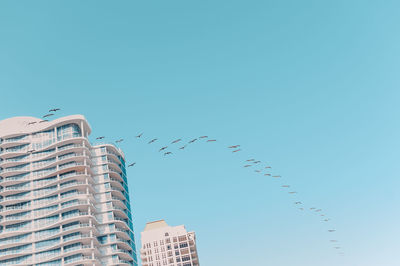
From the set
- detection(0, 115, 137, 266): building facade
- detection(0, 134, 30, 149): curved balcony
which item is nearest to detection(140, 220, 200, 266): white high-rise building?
detection(0, 115, 137, 266): building facade

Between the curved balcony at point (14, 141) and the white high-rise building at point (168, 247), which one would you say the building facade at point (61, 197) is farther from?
the white high-rise building at point (168, 247)

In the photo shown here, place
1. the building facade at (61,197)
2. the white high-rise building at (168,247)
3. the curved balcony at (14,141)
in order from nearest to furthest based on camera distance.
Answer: the building facade at (61,197), the curved balcony at (14,141), the white high-rise building at (168,247)

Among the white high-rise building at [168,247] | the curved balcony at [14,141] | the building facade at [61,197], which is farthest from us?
the white high-rise building at [168,247]

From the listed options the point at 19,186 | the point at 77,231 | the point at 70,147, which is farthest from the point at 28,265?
the point at 70,147

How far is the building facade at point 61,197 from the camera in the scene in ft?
372

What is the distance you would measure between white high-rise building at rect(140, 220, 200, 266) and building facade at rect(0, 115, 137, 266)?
4685 centimetres

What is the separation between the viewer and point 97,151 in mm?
128500

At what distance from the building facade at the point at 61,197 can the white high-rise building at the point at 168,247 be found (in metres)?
46.9

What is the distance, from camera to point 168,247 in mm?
175250

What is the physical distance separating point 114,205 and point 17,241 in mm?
26514

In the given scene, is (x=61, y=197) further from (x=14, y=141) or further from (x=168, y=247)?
(x=168, y=247)

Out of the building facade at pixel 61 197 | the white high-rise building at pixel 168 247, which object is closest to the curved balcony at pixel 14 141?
the building facade at pixel 61 197

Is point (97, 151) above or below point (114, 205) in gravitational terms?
above

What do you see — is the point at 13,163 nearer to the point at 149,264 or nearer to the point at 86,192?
the point at 86,192
